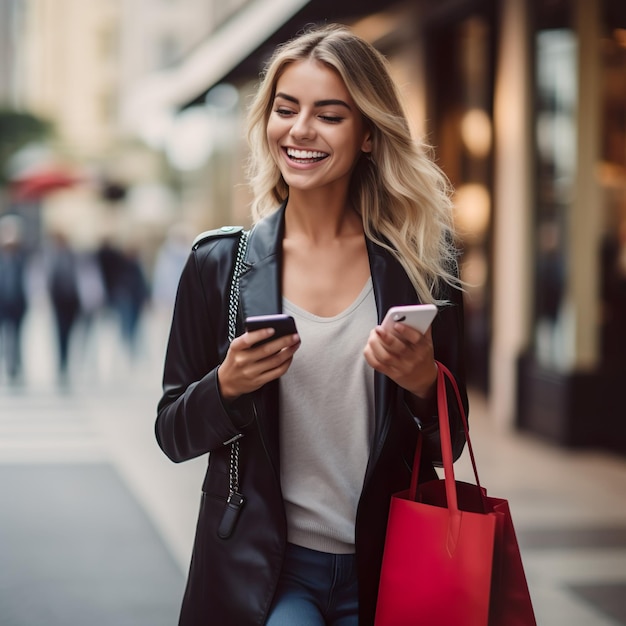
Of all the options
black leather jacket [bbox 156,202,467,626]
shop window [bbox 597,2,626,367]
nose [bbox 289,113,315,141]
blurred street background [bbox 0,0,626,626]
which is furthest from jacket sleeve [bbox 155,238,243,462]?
shop window [bbox 597,2,626,367]

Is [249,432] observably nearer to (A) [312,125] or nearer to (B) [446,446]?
(B) [446,446]

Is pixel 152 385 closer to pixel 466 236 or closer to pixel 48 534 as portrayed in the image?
pixel 466 236

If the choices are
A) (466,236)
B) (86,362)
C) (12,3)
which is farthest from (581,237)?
(12,3)

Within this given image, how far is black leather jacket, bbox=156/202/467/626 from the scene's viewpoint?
2.30 meters

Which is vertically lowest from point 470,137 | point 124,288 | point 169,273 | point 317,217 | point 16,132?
point 124,288

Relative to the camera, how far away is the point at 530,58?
10133 millimetres

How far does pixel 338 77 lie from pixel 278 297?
0.47 m

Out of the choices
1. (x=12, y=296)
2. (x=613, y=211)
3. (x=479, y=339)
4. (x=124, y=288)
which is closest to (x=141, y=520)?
(x=613, y=211)

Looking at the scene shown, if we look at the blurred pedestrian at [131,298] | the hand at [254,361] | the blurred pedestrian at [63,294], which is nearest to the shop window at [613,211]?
the hand at [254,361]

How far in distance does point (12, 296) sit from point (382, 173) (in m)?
12.7

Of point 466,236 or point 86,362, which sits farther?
point 86,362

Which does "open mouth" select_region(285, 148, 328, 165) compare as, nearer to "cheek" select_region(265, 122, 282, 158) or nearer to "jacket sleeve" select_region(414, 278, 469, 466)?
"cheek" select_region(265, 122, 282, 158)

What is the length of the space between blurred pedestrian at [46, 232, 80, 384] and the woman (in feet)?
41.3

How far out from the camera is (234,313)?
2408 mm
